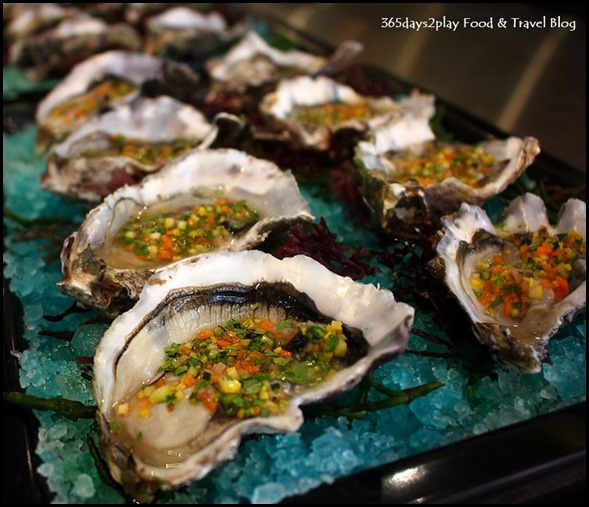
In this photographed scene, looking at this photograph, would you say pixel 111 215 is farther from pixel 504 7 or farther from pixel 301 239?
pixel 504 7

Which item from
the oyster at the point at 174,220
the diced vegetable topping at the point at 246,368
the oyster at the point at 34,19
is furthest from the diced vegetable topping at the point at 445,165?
the oyster at the point at 34,19

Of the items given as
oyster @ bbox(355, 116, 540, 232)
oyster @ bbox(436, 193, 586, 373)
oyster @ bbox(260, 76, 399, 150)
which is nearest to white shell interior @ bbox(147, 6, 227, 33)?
oyster @ bbox(260, 76, 399, 150)

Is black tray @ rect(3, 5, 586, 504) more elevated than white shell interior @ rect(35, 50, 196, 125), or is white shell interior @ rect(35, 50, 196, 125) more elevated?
black tray @ rect(3, 5, 586, 504)

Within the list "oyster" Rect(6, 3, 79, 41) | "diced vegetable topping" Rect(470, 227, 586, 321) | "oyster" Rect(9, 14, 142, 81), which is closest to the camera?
"diced vegetable topping" Rect(470, 227, 586, 321)

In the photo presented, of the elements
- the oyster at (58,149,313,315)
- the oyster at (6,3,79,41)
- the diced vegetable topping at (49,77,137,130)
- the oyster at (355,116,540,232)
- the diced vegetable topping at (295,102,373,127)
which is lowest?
the oyster at (6,3,79,41)

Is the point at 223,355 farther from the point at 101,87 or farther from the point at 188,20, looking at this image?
the point at 188,20

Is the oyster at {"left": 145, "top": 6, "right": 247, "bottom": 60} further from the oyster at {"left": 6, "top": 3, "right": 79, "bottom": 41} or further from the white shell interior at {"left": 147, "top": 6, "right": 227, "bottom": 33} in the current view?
the oyster at {"left": 6, "top": 3, "right": 79, "bottom": 41}

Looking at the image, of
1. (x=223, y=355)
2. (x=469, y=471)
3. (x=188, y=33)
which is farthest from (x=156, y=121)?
(x=469, y=471)
